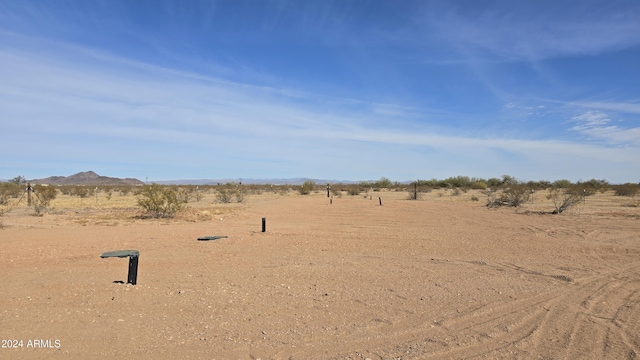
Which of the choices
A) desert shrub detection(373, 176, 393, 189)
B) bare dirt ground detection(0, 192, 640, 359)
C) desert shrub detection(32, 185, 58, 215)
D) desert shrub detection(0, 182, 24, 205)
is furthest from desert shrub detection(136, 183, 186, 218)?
desert shrub detection(373, 176, 393, 189)

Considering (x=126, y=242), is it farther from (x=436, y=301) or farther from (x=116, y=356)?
(x=436, y=301)

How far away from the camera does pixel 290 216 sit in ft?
79.0

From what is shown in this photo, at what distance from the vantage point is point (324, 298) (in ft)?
26.1

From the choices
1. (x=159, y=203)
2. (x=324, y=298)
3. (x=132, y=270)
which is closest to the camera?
(x=324, y=298)

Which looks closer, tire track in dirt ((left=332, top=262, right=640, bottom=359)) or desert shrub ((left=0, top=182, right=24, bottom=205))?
tire track in dirt ((left=332, top=262, right=640, bottom=359))

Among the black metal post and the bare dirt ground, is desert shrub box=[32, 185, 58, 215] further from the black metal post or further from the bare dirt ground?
the black metal post

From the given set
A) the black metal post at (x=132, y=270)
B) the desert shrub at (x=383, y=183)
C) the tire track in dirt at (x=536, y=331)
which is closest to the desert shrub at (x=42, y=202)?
the black metal post at (x=132, y=270)

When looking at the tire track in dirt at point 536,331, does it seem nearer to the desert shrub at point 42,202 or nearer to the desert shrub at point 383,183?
the desert shrub at point 42,202

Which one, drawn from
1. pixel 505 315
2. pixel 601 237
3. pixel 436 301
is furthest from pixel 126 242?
pixel 601 237

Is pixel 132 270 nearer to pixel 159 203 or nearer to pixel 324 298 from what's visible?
pixel 324 298

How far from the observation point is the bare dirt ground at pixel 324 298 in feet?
18.9

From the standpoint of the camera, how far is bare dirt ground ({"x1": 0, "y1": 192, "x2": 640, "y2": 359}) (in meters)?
5.76

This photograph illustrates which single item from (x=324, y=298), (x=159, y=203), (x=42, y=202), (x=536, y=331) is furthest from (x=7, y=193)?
(x=536, y=331)

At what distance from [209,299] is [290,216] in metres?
16.2
